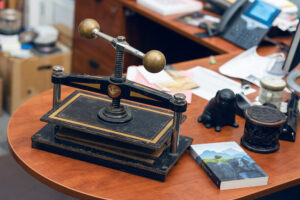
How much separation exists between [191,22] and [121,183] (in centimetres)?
150

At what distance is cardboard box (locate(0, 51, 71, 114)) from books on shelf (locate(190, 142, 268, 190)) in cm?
198

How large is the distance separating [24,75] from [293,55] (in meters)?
1.88

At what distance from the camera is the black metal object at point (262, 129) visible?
1.54m

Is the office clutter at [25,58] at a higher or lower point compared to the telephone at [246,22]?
lower

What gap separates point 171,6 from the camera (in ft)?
9.29

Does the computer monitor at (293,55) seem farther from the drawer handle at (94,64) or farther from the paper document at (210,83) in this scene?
the drawer handle at (94,64)

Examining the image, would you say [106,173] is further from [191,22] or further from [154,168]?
[191,22]

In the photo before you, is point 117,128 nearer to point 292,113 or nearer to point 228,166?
point 228,166

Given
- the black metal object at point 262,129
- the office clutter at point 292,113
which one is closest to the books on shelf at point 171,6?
the office clutter at point 292,113

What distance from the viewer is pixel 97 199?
1339mm

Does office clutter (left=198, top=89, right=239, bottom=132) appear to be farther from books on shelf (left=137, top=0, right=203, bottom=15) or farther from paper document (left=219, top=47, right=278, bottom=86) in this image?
books on shelf (left=137, top=0, right=203, bottom=15)

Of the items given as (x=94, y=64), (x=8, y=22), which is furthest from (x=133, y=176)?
(x=8, y=22)

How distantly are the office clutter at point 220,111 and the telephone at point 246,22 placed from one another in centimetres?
80

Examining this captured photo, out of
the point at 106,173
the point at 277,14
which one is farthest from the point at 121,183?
the point at 277,14
